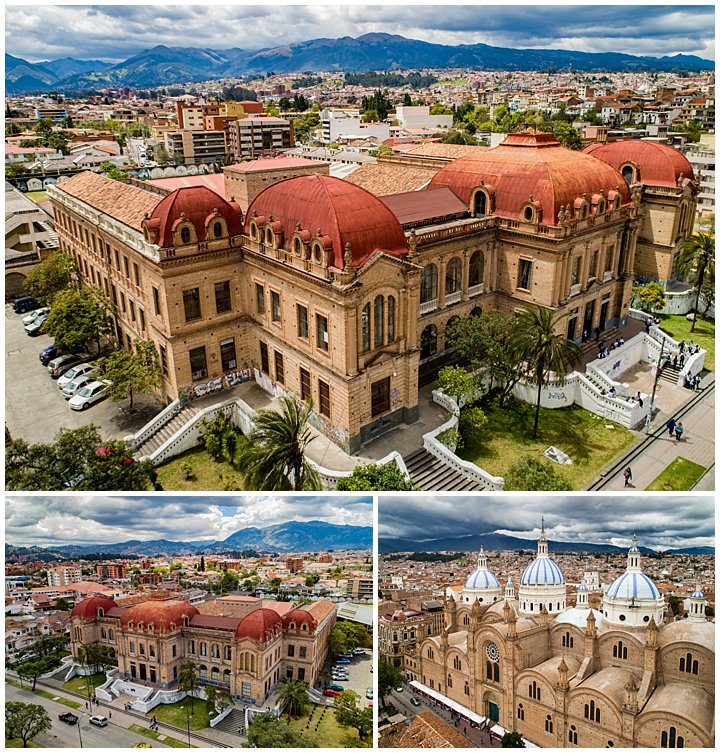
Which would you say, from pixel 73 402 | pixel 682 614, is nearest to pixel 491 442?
pixel 682 614

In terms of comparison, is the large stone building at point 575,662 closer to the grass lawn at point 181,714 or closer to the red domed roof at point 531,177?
the grass lawn at point 181,714

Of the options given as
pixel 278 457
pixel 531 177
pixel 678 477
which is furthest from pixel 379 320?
pixel 678 477

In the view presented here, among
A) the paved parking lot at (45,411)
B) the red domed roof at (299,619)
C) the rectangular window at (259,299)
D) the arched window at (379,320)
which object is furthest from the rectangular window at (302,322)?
the red domed roof at (299,619)

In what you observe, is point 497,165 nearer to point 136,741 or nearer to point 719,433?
point 719,433

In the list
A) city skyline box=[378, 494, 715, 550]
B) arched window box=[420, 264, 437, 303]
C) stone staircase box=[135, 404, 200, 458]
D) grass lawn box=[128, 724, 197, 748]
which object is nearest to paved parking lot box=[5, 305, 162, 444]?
stone staircase box=[135, 404, 200, 458]

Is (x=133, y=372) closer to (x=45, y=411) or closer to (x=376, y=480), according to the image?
(x=45, y=411)

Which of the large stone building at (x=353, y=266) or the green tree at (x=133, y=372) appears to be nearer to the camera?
the large stone building at (x=353, y=266)

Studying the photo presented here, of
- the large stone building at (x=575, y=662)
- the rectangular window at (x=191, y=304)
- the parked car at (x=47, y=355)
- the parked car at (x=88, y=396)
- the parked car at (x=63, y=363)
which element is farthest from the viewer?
the parked car at (x=47, y=355)
